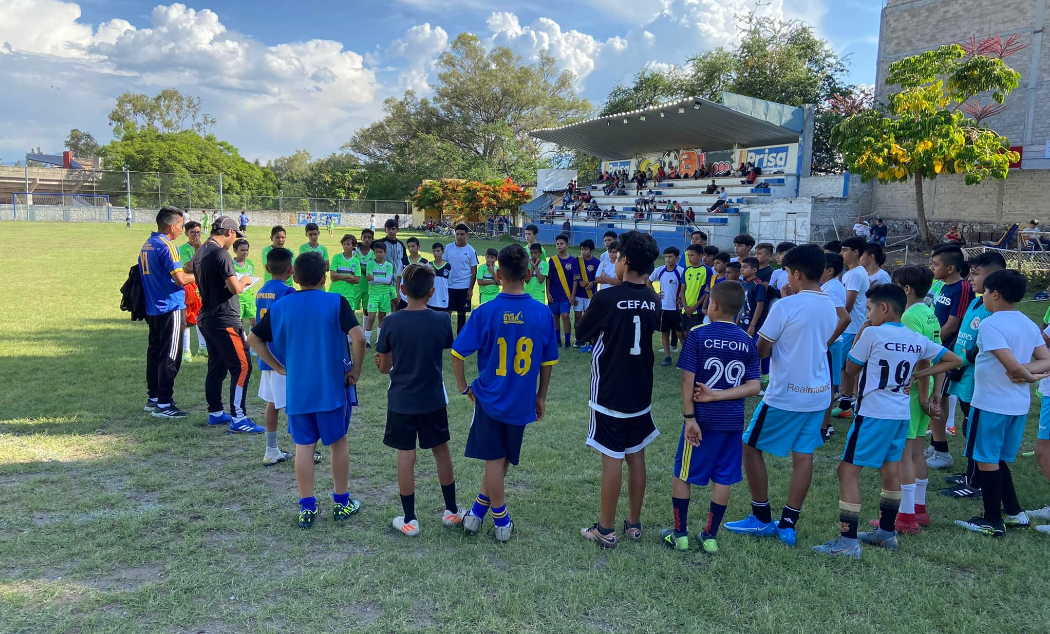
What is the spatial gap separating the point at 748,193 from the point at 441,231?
903 inches

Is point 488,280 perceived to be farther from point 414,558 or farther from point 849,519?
point 849,519

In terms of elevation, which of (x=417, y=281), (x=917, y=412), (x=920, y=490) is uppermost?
(x=417, y=281)

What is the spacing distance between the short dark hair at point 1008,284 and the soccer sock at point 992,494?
1144mm

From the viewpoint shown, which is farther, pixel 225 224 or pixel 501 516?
pixel 225 224

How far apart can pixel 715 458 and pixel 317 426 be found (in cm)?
253

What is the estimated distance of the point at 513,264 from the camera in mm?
3850

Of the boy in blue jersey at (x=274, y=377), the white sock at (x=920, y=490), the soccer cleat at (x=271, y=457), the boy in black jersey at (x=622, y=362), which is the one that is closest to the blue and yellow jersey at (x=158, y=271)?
the boy in blue jersey at (x=274, y=377)

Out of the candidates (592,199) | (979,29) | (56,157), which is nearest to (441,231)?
(592,199)

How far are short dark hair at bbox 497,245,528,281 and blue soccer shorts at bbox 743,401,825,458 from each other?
181 centimetres

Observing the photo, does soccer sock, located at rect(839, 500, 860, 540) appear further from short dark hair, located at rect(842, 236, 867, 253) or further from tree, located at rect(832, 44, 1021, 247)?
tree, located at rect(832, 44, 1021, 247)

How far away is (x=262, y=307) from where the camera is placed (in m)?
7.07

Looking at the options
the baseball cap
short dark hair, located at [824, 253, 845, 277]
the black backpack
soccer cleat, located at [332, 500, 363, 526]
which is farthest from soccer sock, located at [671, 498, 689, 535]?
the black backpack

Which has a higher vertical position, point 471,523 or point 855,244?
point 855,244

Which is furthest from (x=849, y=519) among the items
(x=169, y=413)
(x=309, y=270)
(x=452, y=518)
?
(x=169, y=413)
